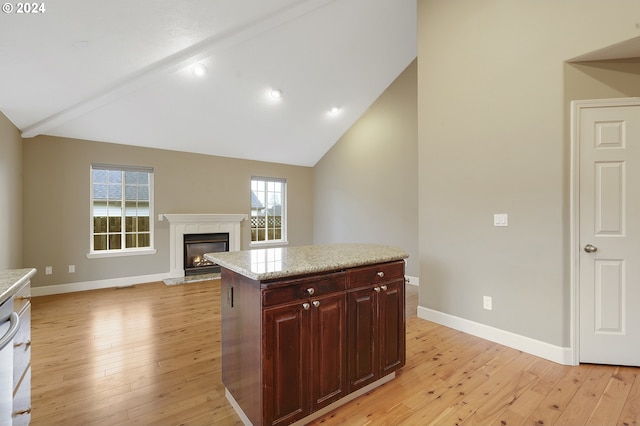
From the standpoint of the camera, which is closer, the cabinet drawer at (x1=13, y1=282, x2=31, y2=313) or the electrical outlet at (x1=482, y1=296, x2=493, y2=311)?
the cabinet drawer at (x1=13, y1=282, x2=31, y2=313)

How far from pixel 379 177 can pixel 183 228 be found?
384cm

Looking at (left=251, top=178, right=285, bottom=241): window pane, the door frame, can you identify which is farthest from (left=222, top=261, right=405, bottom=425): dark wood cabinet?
(left=251, top=178, right=285, bottom=241): window pane

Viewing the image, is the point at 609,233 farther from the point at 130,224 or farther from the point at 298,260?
the point at 130,224

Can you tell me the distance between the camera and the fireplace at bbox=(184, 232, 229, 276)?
5.68 meters

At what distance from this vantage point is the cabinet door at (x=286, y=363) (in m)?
1.55

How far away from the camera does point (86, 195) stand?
15.8 ft

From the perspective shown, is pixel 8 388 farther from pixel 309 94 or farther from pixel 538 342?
pixel 309 94

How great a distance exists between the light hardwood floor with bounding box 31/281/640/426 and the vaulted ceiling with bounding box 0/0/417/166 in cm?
274

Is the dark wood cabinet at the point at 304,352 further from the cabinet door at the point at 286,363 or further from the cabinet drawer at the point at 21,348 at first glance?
the cabinet drawer at the point at 21,348

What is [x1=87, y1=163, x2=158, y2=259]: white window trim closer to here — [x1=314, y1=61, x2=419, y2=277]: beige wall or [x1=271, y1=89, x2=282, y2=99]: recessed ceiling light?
[x1=271, y1=89, x2=282, y2=99]: recessed ceiling light

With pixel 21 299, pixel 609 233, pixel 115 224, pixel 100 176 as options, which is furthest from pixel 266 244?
pixel 609 233

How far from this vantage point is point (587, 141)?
2.46 m

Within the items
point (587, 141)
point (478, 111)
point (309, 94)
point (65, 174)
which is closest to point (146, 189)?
point (65, 174)

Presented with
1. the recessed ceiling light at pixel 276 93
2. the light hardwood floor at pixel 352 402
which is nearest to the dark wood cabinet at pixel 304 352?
the light hardwood floor at pixel 352 402
